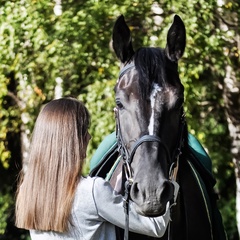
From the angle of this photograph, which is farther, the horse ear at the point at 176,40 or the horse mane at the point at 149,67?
the horse ear at the point at 176,40

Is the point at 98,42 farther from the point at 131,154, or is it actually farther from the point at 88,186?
the point at 88,186

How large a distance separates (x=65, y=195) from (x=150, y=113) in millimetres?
703

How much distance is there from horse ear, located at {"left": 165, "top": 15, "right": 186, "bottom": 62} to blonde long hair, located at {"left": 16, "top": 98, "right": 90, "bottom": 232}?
2.63ft

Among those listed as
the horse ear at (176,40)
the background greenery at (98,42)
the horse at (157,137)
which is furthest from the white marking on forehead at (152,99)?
the background greenery at (98,42)

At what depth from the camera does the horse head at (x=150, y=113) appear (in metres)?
3.66

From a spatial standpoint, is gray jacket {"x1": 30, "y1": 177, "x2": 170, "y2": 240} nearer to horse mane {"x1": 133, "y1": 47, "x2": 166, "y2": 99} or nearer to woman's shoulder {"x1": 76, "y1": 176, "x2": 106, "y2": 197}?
woman's shoulder {"x1": 76, "y1": 176, "x2": 106, "y2": 197}

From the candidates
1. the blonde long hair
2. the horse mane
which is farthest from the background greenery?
the blonde long hair

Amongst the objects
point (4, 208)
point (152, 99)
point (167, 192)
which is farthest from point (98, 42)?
point (4, 208)

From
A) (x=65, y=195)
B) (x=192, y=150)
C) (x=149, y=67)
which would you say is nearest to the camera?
(x=65, y=195)

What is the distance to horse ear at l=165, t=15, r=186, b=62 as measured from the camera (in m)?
4.30

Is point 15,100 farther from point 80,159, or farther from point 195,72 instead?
point 80,159

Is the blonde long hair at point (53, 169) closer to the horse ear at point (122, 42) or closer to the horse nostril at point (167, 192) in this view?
the horse nostril at point (167, 192)

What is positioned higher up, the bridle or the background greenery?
the bridle

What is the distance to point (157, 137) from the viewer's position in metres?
3.88
